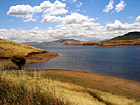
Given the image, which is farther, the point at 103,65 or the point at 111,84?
the point at 103,65

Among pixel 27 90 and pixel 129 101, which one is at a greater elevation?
pixel 27 90

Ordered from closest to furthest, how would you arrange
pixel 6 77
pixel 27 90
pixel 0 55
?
1. pixel 27 90
2. pixel 6 77
3. pixel 0 55

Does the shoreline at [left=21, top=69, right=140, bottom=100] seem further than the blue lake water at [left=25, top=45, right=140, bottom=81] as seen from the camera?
No

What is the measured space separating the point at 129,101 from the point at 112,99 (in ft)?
6.70

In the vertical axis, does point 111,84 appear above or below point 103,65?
below

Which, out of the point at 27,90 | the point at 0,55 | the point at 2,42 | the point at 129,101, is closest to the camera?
the point at 27,90

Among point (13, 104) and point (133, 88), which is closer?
point (13, 104)

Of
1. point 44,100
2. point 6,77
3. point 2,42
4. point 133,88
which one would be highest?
point 2,42

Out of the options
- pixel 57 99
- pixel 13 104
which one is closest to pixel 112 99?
pixel 57 99

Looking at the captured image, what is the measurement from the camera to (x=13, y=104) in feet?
21.6

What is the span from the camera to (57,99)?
7164 millimetres

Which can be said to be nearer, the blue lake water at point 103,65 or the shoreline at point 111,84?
the shoreline at point 111,84

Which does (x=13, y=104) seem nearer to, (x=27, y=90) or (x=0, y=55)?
(x=27, y=90)

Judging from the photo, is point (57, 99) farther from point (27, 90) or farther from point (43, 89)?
point (27, 90)
